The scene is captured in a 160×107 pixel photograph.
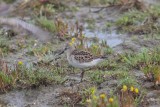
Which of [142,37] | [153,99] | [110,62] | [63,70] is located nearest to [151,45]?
[142,37]

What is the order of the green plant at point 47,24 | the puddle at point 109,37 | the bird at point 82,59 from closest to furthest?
the bird at point 82,59 < the puddle at point 109,37 < the green plant at point 47,24

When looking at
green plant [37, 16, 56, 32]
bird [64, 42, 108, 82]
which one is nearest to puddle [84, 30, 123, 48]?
green plant [37, 16, 56, 32]

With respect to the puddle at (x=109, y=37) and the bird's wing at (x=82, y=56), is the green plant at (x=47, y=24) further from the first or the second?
the bird's wing at (x=82, y=56)

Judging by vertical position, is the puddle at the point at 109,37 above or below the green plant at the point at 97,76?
below

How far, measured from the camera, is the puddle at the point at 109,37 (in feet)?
36.4

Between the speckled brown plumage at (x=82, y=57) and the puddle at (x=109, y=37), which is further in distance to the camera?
the puddle at (x=109, y=37)

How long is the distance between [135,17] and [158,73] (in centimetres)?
451

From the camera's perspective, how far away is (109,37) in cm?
1155

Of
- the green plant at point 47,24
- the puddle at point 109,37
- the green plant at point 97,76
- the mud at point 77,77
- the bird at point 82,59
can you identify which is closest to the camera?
the mud at point 77,77

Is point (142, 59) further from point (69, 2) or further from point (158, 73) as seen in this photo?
point (69, 2)

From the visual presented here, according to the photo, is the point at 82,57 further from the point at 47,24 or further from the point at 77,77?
the point at 47,24

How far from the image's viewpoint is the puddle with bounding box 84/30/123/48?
437 inches

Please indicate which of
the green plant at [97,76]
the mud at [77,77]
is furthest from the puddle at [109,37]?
the green plant at [97,76]

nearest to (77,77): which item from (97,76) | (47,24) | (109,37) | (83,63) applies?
(97,76)
